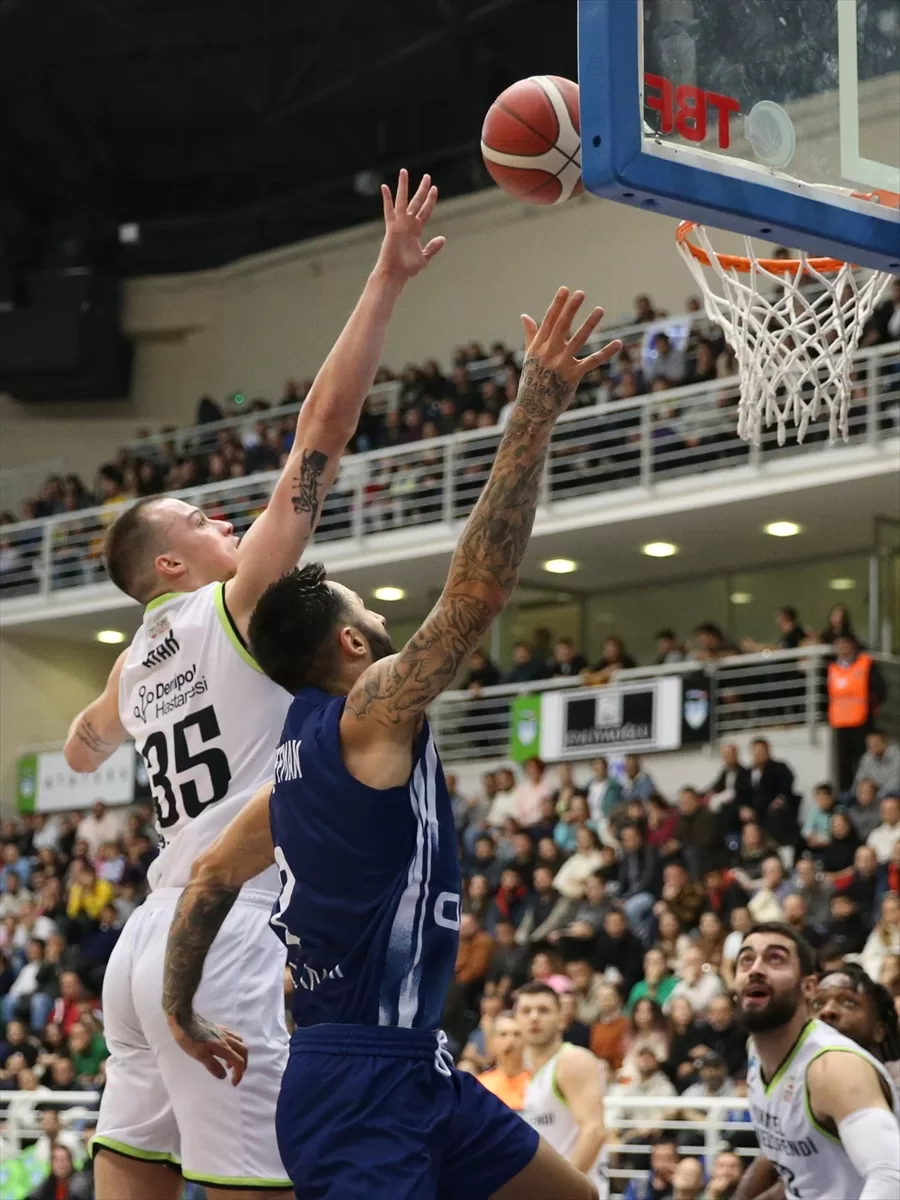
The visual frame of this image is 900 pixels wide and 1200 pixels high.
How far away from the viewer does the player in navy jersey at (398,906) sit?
138 inches

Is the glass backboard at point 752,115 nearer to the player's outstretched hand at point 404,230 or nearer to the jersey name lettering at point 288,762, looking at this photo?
the player's outstretched hand at point 404,230

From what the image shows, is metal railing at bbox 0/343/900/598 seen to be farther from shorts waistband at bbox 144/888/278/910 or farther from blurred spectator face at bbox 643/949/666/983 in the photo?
shorts waistband at bbox 144/888/278/910

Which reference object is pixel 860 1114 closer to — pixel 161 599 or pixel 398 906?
pixel 398 906

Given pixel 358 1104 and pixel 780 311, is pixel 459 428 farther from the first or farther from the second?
pixel 358 1104

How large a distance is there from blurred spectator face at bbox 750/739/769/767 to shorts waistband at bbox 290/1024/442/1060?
476 inches

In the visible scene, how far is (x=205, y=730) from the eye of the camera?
445 cm

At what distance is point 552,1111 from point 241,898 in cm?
326

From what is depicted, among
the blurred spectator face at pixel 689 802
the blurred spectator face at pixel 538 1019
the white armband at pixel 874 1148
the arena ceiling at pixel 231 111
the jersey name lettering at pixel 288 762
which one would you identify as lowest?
the white armband at pixel 874 1148

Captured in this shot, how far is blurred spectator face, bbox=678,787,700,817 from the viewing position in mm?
15031

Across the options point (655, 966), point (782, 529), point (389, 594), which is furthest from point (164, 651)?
point (389, 594)

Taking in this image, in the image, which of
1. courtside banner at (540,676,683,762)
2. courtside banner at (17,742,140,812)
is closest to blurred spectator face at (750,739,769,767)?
courtside banner at (540,676,683,762)

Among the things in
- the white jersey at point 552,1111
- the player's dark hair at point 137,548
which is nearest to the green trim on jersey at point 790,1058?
the white jersey at point 552,1111

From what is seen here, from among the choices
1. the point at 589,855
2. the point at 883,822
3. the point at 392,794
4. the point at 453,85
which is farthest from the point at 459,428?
the point at 392,794

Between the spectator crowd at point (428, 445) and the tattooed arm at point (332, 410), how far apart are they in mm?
12974
